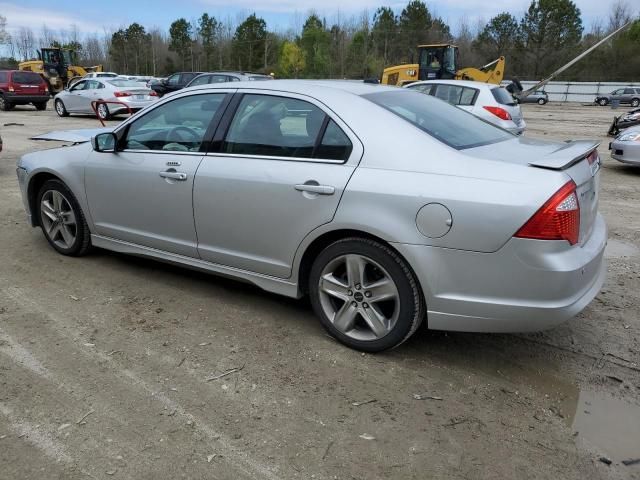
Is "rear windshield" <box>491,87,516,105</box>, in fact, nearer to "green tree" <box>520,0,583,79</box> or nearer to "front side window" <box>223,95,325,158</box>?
"front side window" <box>223,95,325,158</box>

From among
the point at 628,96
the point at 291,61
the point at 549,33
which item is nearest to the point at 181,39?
the point at 291,61

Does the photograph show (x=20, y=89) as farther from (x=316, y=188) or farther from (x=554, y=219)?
(x=554, y=219)

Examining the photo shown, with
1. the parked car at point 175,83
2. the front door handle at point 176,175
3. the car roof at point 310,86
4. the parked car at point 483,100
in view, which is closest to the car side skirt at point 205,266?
the front door handle at point 176,175

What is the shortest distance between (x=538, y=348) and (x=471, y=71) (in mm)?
27671

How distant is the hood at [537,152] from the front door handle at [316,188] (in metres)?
0.82

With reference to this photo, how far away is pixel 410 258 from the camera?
3027 mm

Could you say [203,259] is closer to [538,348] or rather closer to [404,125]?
[404,125]

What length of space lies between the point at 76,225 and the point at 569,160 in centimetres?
389

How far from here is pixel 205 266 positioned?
4.00 metres

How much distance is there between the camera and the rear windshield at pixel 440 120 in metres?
3.36

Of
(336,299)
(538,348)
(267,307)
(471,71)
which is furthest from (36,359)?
(471,71)

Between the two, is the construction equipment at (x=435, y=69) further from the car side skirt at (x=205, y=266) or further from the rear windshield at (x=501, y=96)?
the car side skirt at (x=205, y=266)

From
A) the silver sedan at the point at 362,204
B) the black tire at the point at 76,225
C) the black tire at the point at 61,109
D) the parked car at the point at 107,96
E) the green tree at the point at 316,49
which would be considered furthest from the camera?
the green tree at the point at 316,49

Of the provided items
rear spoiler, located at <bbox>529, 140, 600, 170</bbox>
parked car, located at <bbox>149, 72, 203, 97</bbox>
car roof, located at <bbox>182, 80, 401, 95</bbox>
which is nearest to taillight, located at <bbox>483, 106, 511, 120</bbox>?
car roof, located at <bbox>182, 80, 401, 95</bbox>
